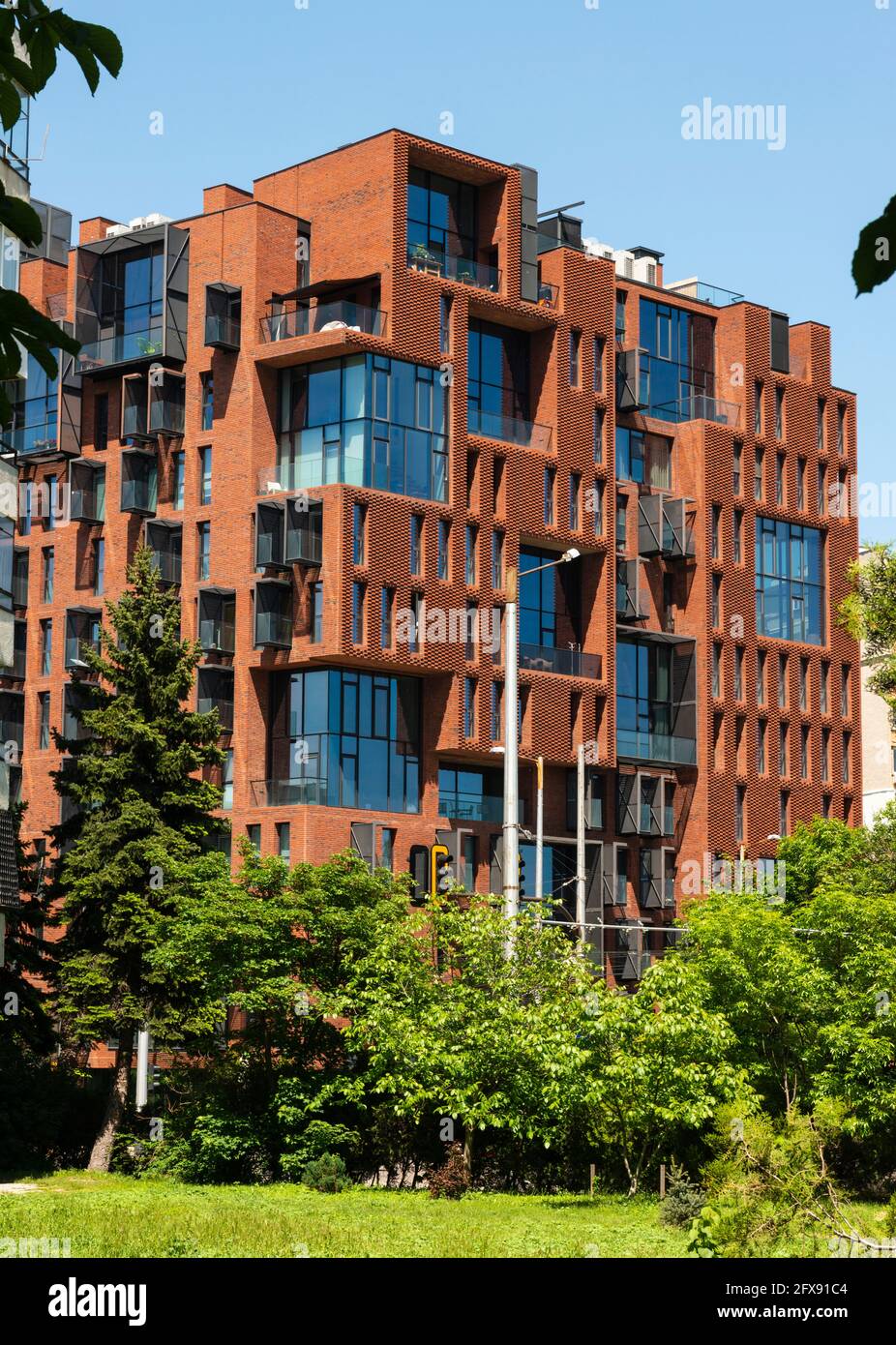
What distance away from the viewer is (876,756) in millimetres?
96125

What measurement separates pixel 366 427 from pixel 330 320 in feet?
10.6

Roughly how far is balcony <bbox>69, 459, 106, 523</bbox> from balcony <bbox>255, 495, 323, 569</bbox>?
7.54m

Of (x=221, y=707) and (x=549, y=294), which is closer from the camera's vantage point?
(x=221, y=707)

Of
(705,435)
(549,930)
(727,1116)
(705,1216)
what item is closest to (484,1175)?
→ (549,930)

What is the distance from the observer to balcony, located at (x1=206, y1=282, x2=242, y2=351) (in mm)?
56531

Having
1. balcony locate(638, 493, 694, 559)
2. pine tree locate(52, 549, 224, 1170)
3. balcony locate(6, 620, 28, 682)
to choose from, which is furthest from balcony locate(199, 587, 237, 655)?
balcony locate(638, 493, 694, 559)

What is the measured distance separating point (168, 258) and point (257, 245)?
314cm

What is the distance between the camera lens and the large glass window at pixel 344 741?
5356cm

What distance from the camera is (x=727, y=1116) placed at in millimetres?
29703

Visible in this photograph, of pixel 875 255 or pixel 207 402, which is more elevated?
pixel 207 402

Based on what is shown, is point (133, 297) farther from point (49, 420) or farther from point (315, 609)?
point (315, 609)

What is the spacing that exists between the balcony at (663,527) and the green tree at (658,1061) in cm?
3347

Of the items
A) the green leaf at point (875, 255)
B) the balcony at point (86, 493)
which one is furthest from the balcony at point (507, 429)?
the green leaf at point (875, 255)

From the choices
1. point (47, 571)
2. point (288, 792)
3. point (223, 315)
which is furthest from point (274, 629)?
point (47, 571)
